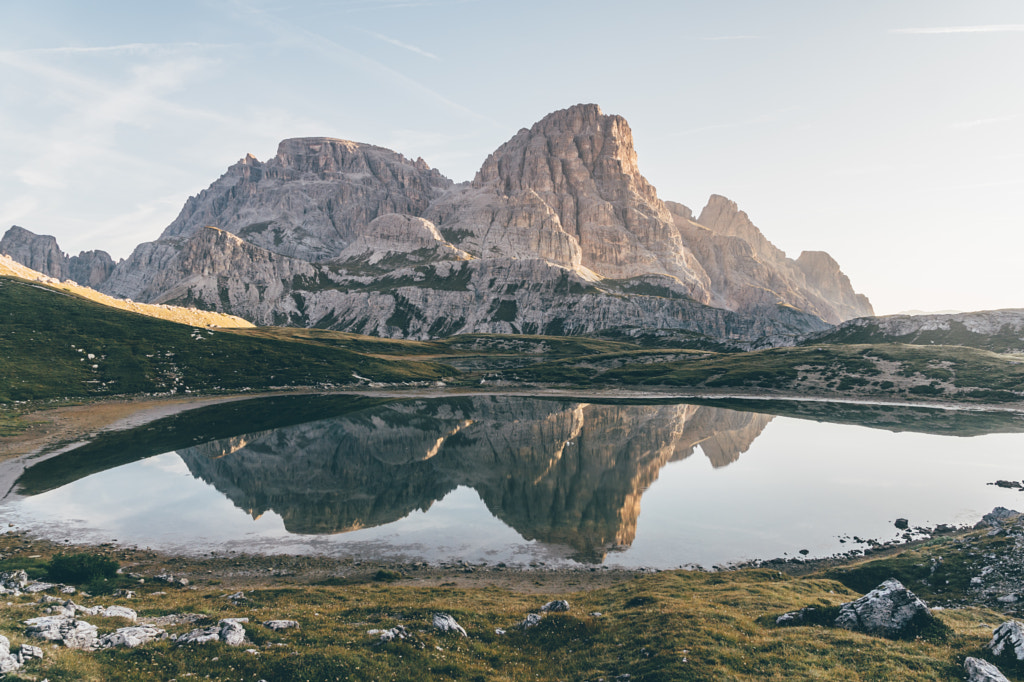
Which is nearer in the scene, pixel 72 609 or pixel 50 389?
pixel 72 609

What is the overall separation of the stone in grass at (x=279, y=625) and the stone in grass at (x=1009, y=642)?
2886 cm

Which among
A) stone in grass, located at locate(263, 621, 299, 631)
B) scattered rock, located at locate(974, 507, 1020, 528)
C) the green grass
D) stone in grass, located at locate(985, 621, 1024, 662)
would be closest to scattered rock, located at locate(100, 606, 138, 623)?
the green grass

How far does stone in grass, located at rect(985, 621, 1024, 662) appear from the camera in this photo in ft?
61.9

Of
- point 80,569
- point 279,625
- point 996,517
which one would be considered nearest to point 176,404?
point 80,569

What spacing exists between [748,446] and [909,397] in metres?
81.0

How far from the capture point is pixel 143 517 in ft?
153

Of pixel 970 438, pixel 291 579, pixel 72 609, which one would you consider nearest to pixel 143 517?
pixel 291 579

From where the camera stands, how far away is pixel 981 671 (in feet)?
60.3

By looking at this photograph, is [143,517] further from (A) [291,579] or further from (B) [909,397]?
(B) [909,397]

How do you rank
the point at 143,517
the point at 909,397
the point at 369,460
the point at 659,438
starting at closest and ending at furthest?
the point at 143,517
the point at 369,460
the point at 659,438
the point at 909,397

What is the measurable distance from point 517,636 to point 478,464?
46.0 metres

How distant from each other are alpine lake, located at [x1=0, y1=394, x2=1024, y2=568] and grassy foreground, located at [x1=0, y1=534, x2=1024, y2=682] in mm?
8217

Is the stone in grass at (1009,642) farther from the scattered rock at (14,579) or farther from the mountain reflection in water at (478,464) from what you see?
the scattered rock at (14,579)

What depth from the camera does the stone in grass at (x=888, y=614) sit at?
22359 millimetres
